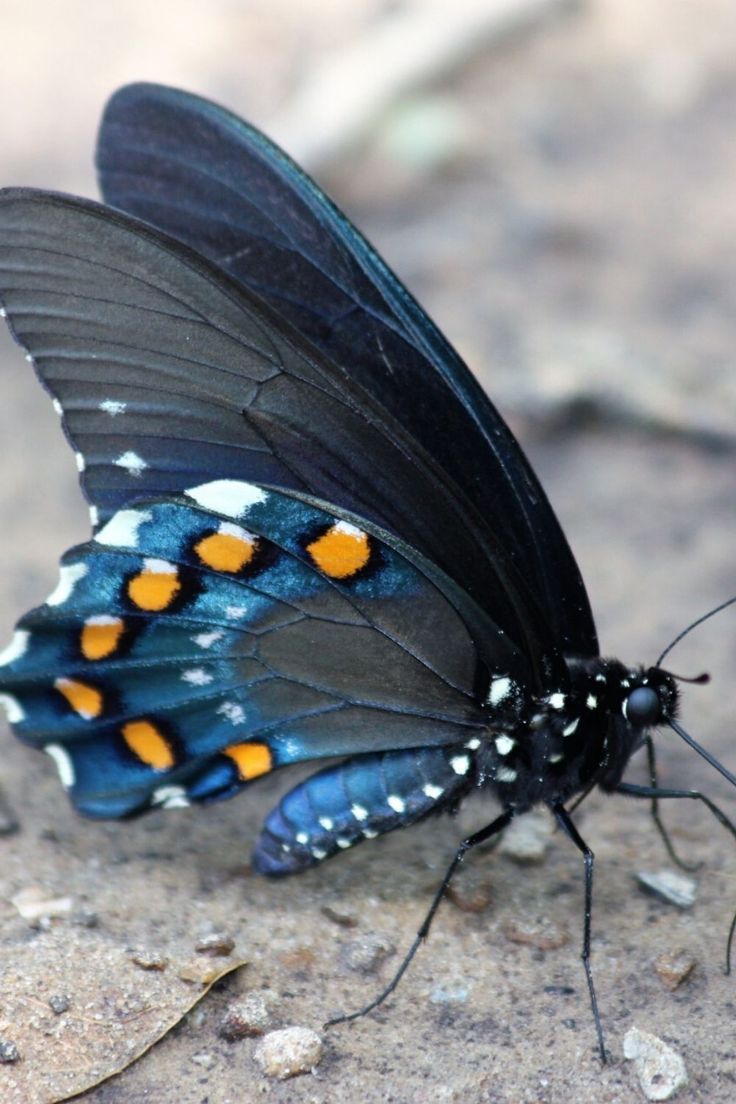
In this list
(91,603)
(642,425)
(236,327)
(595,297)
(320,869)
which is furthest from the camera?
(595,297)

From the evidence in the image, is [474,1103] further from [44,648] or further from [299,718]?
[44,648]

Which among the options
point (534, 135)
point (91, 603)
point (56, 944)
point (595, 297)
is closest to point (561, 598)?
point (91, 603)

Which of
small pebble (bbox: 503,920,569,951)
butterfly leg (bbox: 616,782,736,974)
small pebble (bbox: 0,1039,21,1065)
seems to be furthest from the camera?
small pebble (bbox: 503,920,569,951)

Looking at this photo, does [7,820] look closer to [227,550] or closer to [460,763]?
[227,550]

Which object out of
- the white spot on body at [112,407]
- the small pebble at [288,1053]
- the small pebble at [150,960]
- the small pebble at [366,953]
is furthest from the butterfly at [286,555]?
the small pebble at [150,960]

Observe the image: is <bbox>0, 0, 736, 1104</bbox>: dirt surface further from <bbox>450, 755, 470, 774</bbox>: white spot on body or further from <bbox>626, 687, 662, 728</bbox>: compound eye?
<bbox>626, 687, 662, 728</bbox>: compound eye

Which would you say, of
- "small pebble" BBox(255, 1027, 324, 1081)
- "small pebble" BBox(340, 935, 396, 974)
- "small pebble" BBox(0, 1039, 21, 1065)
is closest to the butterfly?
"small pebble" BBox(340, 935, 396, 974)
